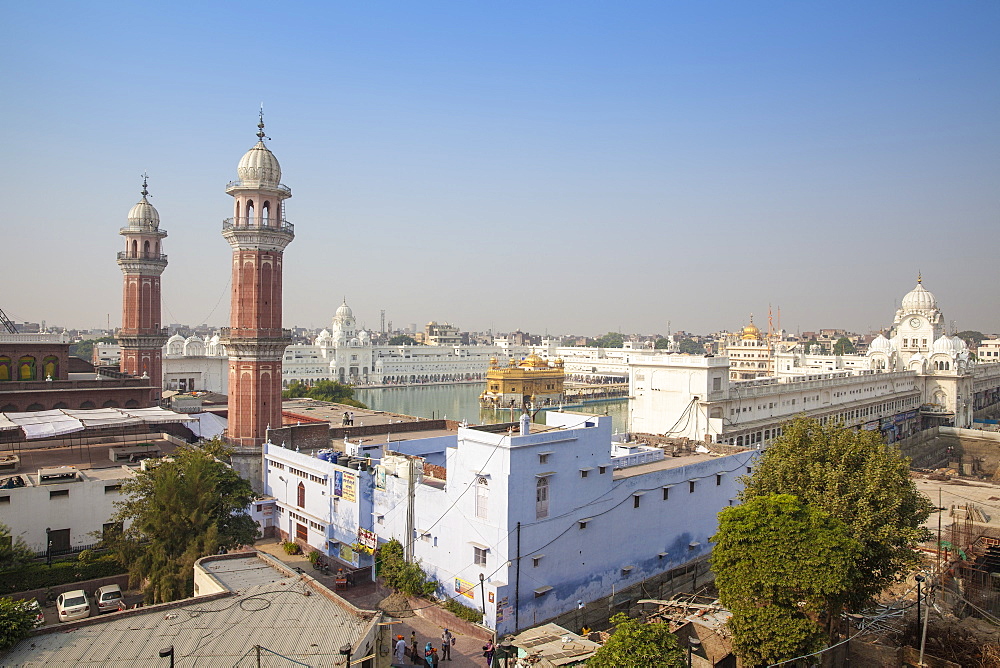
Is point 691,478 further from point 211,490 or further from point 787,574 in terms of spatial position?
point 211,490

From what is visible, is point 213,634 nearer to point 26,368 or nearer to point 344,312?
point 26,368

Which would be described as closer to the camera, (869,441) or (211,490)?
(869,441)

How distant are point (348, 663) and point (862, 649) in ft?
33.3

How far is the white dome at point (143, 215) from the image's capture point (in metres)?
34.1

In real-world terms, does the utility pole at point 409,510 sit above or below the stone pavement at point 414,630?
above

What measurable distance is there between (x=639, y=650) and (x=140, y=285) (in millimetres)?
31818

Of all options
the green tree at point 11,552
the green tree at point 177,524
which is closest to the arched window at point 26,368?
the green tree at point 11,552

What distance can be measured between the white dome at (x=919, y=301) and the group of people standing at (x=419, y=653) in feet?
173

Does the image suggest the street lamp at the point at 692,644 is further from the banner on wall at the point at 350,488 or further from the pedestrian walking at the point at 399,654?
the banner on wall at the point at 350,488

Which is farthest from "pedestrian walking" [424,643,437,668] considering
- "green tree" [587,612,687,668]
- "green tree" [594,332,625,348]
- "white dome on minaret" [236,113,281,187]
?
"green tree" [594,332,625,348]

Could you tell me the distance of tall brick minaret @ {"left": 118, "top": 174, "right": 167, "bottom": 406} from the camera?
3400 cm

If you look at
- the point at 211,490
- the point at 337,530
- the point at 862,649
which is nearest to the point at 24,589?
the point at 211,490

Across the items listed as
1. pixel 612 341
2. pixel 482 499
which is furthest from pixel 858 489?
pixel 612 341

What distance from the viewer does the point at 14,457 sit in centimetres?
2202
